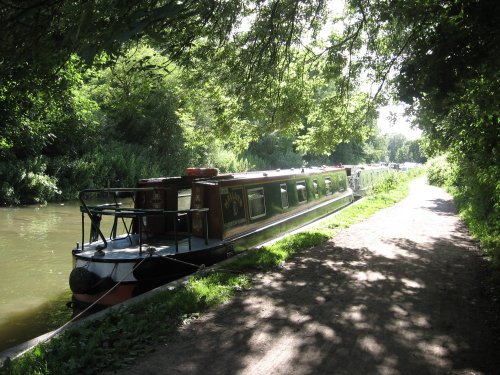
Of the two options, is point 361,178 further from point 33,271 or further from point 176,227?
point 33,271

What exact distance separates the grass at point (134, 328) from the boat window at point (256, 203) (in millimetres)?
1918

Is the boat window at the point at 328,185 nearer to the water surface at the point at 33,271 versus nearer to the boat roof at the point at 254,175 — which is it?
the boat roof at the point at 254,175

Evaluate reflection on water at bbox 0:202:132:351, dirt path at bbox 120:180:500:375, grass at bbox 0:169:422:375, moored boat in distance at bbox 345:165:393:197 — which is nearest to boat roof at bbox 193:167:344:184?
grass at bbox 0:169:422:375

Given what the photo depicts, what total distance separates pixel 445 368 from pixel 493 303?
206 cm

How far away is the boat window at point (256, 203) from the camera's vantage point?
8978mm

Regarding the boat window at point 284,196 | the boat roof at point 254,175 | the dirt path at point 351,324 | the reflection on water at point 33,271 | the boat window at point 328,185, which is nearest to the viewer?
the dirt path at point 351,324

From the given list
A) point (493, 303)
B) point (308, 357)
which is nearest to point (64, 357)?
point (308, 357)

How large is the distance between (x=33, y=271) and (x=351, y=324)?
680cm

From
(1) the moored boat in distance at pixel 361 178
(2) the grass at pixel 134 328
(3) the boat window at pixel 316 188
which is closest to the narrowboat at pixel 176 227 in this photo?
(2) the grass at pixel 134 328

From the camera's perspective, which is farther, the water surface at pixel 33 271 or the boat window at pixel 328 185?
the boat window at pixel 328 185

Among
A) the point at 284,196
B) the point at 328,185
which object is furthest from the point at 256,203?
the point at 328,185

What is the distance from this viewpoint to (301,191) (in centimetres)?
1205

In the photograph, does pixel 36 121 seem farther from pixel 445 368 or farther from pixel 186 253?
pixel 445 368

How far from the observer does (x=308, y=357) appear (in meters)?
3.82
